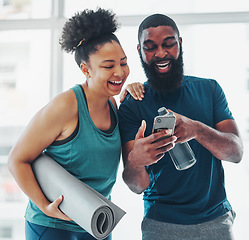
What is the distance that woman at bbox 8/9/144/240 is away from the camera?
1.09m

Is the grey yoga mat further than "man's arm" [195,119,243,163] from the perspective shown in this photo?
No

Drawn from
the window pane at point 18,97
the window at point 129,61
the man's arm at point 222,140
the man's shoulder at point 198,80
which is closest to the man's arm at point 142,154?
the man's arm at point 222,140

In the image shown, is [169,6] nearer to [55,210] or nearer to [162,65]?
[162,65]

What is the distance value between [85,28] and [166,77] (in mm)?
421

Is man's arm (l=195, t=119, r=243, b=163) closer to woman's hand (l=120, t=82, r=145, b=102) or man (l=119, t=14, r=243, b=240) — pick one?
man (l=119, t=14, r=243, b=240)

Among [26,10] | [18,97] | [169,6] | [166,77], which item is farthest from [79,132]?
[26,10]

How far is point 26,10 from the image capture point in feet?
6.91

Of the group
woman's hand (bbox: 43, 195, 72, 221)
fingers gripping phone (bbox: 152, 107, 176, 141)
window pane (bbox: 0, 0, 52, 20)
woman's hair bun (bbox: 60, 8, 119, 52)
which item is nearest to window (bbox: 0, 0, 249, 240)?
window pane (bbox: 0, 0, 52, 20)

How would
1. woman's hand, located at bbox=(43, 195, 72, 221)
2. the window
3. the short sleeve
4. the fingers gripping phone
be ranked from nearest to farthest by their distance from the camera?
the fingers gripping phone < woman's hand, located at bbox=(43, 195, 72, 221) < the short sleeve < the window

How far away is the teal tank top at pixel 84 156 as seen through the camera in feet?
3.68

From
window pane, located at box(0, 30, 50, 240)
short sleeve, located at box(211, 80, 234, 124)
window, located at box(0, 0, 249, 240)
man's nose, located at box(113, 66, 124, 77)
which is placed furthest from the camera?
window pane, located at box(0, 30, 50, 240)

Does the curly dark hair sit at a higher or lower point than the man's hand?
higher

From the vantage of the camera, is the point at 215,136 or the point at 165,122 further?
the point at 215,136

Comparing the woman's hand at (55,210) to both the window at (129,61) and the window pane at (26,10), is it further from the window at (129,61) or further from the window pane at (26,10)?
the window pane at (26,10)
